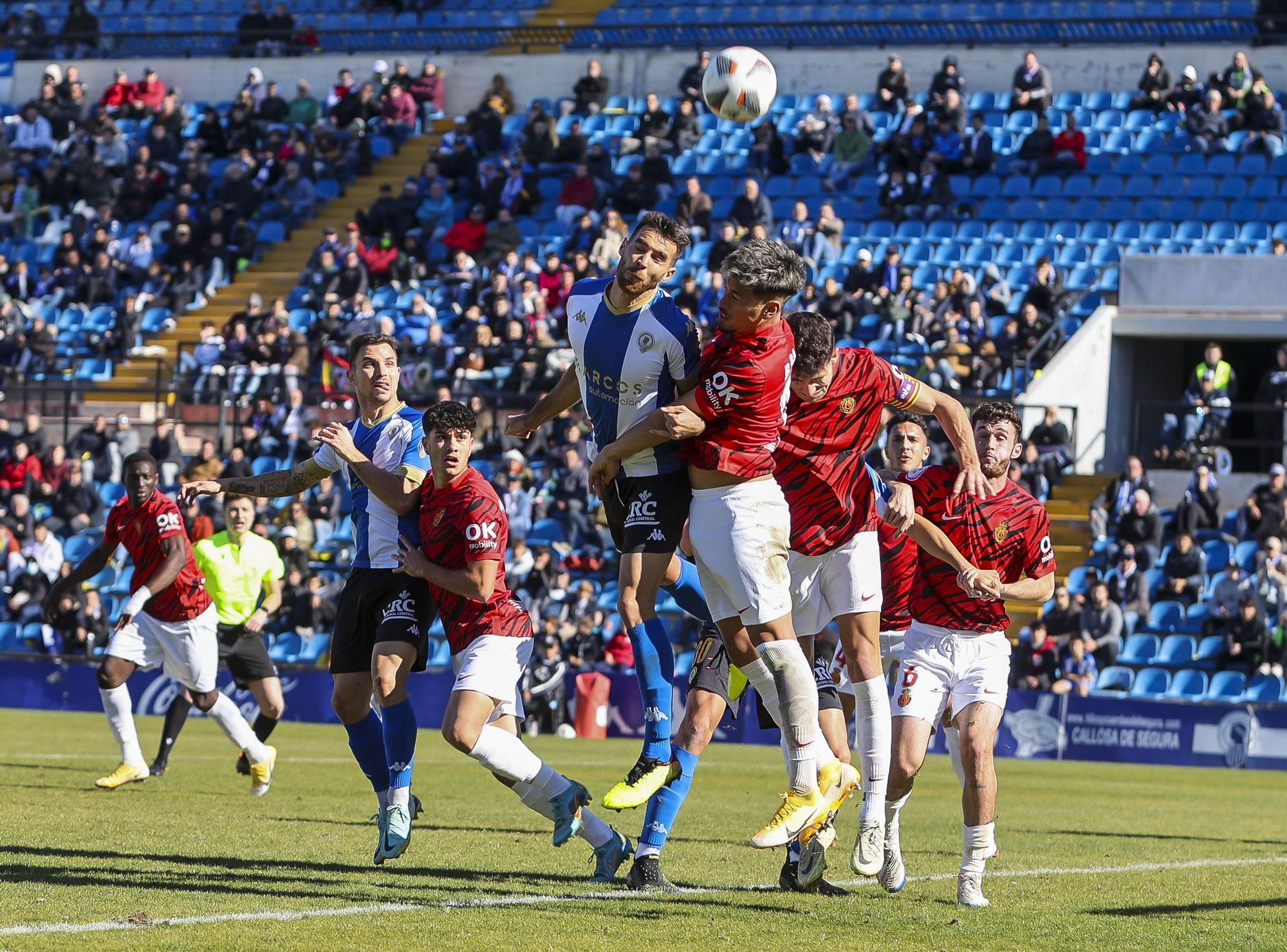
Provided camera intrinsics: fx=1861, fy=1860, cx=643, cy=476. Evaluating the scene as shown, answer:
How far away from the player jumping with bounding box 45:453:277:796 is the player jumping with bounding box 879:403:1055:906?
5.61 meters

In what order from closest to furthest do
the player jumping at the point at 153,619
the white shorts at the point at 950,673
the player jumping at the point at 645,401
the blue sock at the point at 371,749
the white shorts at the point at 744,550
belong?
the white shorts at the point at 744,550 < the player jumping at the point at 645,401 < the white shorts at the point at 950,673 < the blue sock at the point at 371,749 < the player jumping at the point at 153,619

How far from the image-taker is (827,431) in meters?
8.42

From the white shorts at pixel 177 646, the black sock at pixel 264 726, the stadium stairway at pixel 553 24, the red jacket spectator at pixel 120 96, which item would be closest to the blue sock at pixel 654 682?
the white shorts at pixel 177 646

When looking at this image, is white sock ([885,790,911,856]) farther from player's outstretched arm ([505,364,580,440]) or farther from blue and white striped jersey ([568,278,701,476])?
player's outstretched arm ([505,364,580,440])

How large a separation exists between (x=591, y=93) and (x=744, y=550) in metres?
26.7

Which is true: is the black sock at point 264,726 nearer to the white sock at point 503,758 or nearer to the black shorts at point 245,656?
the black shorts at point 245,656

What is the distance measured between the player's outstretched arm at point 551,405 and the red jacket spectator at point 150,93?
30.1 meters

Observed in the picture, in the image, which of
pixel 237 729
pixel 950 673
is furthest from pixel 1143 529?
pixel 950 673

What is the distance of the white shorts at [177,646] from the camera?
1357cm

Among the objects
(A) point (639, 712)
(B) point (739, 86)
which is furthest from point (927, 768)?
(B) point (739, 86)

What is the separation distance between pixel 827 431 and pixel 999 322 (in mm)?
17959

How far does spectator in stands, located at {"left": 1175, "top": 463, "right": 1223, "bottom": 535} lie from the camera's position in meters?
22.8

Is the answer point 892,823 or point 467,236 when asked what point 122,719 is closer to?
point 892,823

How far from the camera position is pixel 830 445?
8.43 metres
